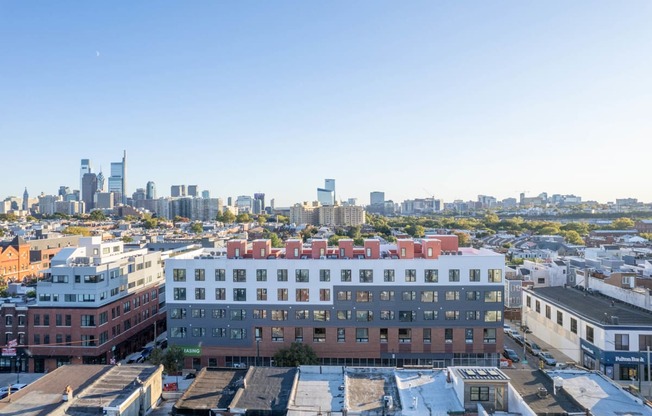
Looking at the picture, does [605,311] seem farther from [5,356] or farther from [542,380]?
[5,356]

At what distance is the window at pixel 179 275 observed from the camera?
44969mm

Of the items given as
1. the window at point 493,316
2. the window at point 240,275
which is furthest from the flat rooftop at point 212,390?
the window at point 493,316

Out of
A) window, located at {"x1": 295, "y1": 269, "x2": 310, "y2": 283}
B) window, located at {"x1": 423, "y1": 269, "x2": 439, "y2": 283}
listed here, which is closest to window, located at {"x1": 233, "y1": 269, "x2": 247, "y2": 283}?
window, located at {"x1": 295, "y1": 269, "x2": 310, "y2": 283}

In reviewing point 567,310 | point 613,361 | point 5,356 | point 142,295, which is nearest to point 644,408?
point 613,361

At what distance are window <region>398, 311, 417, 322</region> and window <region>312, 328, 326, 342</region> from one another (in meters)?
7.36

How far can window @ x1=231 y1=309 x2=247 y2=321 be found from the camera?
44281 millimetres

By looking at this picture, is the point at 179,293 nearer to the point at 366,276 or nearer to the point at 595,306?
the point at 366,276

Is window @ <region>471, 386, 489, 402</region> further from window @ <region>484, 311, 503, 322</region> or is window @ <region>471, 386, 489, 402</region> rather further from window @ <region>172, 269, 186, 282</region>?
window @ <region>172, 269, 186, 282</region>

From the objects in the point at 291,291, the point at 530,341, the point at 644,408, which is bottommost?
the point at 530,341

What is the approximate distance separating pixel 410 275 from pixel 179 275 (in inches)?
881

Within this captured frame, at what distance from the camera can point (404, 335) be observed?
43594 millimetres

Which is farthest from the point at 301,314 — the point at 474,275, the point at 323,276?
the point at 474,275

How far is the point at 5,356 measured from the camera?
45250 millimetres

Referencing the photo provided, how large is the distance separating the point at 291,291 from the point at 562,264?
142 ft
